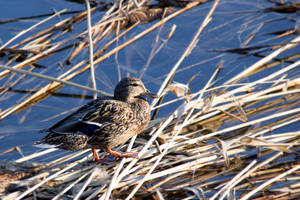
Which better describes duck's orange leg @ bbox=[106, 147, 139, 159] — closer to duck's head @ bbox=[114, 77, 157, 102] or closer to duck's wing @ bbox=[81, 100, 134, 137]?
duck's wing @ bbox=[81, 100, 134, 137]

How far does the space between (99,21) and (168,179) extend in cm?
314

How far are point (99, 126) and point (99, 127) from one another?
0.01 meters

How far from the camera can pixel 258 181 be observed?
433 cm

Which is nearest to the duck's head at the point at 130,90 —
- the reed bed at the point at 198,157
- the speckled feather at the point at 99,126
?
the speckled feather at the point at 99,126

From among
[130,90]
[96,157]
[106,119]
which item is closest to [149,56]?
[130,90]

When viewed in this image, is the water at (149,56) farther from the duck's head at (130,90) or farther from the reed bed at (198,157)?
the duck's head at (130,90)

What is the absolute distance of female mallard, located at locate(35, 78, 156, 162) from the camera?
4.46 meters

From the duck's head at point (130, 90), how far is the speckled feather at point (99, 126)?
0.14 metres

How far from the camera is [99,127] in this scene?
4.53m

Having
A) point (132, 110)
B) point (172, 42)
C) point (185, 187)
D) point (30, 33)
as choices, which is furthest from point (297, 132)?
point (30, 33)

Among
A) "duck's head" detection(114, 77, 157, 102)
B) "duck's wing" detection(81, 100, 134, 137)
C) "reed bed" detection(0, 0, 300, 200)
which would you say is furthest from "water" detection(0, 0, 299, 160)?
"duck's wing" detection(81, 100, 134, 137)

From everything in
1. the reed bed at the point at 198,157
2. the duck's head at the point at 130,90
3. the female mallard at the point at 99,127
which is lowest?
the reed bed at the point at 198,157

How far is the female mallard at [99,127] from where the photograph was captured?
14.6 ft

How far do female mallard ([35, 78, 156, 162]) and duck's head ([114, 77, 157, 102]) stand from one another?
140 millimetres
